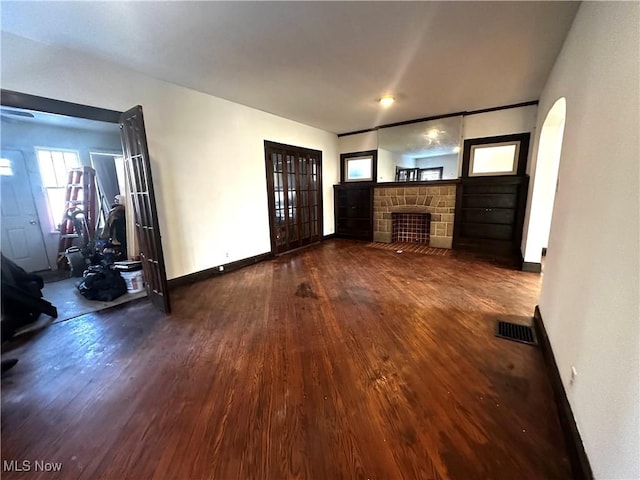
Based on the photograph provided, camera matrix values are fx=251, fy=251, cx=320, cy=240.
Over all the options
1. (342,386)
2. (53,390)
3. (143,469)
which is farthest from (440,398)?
(53,390)

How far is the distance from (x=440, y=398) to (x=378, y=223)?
487 cm

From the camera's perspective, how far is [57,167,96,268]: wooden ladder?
3467 mm

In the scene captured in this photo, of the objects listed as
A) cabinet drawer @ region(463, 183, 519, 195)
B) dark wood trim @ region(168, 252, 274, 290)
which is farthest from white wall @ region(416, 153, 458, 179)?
dark wood trim @ region(168, 252, 274, 290)

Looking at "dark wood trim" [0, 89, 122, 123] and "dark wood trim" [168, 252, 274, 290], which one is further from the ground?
"dark wood trim" [0, 89, 122, 123]

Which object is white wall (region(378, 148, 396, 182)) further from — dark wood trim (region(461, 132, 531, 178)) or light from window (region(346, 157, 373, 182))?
dark wood trim (region(461, 132, 531, 178))

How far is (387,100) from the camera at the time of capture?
402 cm

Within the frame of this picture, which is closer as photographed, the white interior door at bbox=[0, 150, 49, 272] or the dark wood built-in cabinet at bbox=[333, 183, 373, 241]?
the white interior door at bbox=[0, 150, 49, 272]

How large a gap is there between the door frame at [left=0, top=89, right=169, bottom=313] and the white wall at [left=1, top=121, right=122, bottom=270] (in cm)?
18

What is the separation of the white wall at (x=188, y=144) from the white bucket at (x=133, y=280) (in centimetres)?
35

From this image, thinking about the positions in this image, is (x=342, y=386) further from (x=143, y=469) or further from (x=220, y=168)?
(x=220, y=168)

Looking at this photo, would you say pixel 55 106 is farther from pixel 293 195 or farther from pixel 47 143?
pixel 293 195

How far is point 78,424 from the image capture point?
4.73 feet

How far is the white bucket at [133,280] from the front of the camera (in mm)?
3260

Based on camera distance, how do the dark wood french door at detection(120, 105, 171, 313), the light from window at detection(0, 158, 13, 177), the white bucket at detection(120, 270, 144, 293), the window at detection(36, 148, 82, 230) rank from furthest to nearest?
the white bucket at detection(120, 270, 144, 293)
the window at detection(36, 148, 82, 230)
the dark wood french door at detection(120, 105, 171, 313)
the light from window at detection(0, 158, 13, 177)
